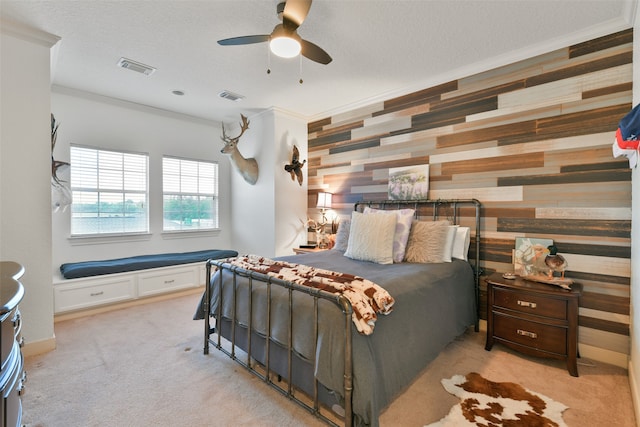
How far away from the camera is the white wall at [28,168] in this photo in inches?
96.9

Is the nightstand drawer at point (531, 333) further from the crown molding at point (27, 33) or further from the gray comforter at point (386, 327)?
the crown molding at point (27, 33)

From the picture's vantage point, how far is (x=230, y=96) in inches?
159

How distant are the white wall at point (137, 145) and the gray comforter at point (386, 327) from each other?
2511mm

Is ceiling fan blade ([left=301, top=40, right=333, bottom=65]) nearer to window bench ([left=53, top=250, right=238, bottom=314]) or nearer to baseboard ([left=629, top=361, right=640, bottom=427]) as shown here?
baseboard ([left=629, top=361, right=640, bottom=427])

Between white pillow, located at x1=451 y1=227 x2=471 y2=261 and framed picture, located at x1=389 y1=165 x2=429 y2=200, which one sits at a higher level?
framed picture, located at x1=389 y1=165 x2=429 y2=200

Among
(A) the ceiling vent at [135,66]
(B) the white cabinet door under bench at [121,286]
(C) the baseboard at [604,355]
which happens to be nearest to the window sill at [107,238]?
(B) the white cabinet door under bench at [121,286]

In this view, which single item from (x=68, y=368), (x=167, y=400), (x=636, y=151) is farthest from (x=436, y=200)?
(x=68, y=368)

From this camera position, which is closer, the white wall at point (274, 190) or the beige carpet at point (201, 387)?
the beige carpet at point (201, 387)

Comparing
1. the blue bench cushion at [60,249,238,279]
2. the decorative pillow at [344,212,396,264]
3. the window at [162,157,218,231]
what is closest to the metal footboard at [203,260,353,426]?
the decorative pillow at [344,212,396,264]

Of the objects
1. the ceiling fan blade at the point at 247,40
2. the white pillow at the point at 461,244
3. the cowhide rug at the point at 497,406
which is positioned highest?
the ceiling fan blade at the point at 247,40

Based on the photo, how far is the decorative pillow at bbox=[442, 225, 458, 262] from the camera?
285cm

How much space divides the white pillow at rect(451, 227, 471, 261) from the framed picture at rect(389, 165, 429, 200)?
0.62m

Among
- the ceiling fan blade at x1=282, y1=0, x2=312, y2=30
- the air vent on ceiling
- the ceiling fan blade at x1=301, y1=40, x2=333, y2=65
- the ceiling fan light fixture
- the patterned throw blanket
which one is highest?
the air vent on ceiling

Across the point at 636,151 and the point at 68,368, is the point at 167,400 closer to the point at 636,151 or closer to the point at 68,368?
the point at 68,368
